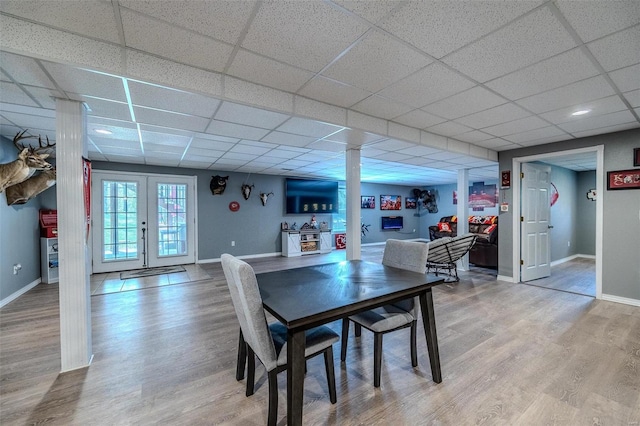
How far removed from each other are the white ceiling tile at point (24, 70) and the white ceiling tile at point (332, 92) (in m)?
1.95

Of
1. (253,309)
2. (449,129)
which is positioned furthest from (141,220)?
(449,129)

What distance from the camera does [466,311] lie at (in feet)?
11.1

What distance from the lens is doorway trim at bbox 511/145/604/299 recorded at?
153 inches

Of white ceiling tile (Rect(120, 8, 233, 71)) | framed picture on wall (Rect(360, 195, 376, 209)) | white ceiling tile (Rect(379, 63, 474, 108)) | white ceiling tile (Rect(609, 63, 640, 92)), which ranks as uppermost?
white ceiling tile (Rect(120, 8, 233, 71))

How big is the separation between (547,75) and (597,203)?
10.1ft

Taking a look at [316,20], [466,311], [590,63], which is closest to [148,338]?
[316,20]

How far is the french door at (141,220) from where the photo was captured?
5.57 metres

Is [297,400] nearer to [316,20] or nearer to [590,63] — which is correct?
[316,20]

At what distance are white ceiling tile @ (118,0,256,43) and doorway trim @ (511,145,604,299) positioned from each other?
5.11 meters

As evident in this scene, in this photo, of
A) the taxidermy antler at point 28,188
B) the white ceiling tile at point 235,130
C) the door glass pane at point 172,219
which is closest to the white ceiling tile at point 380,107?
the white ceiling tile at point 235,130

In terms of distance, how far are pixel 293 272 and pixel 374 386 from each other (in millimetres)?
1060

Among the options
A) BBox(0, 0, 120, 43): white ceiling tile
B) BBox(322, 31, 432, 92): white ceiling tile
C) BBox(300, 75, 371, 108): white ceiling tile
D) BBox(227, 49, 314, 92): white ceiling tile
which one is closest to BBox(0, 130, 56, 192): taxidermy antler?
BBox(0, 0, 120, 43): white ceiling tile

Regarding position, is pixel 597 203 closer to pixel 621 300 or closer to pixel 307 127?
pixel 621 300

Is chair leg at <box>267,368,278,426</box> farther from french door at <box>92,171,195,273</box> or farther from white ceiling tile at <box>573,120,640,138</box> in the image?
french door at <box>92,171,195,273</box>
